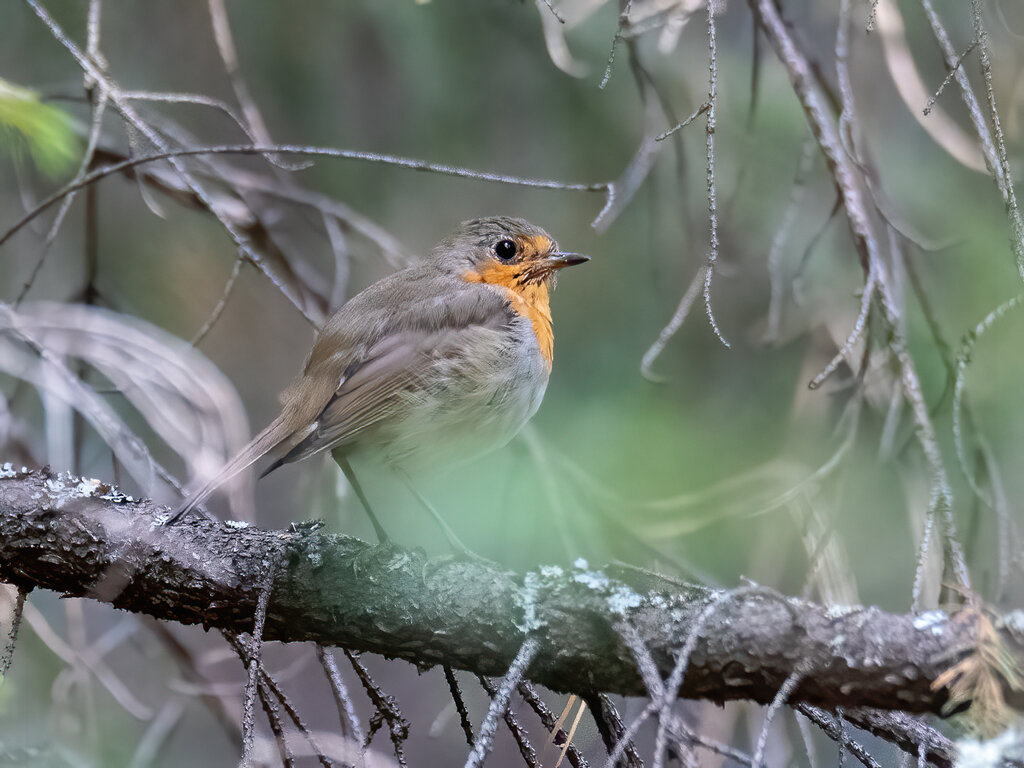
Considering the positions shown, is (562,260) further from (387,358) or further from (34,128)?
(34,128)

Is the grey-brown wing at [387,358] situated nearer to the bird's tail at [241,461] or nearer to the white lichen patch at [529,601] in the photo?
the bird's tail at [241,461]

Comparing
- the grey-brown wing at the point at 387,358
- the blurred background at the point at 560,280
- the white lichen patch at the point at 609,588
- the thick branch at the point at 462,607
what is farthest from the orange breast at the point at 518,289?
the white lichen patch at the point at 609,588

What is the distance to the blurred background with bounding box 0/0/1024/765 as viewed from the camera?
9.60ft

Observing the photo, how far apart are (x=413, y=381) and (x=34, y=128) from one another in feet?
3.71

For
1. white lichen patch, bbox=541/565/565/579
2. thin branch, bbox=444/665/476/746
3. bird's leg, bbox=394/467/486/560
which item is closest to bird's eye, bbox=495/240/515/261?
bird's leg, bbox=394/467/486/560

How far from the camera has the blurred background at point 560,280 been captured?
2926mm

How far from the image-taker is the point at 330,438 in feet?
7.88

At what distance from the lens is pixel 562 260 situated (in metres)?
3.10

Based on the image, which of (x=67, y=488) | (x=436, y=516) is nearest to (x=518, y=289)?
(x=436, y=516)

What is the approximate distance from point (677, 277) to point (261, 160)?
6.60 feet

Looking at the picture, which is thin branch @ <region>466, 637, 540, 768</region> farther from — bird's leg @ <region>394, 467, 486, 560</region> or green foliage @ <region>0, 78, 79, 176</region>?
green foliage @ <region>0, 78, 79, 176</region>

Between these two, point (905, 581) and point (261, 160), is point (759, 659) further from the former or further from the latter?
point (261, 160)

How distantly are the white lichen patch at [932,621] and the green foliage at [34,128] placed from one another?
2.21 m

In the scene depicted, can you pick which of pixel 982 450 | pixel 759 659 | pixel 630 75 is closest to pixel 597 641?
pixel 759 659
